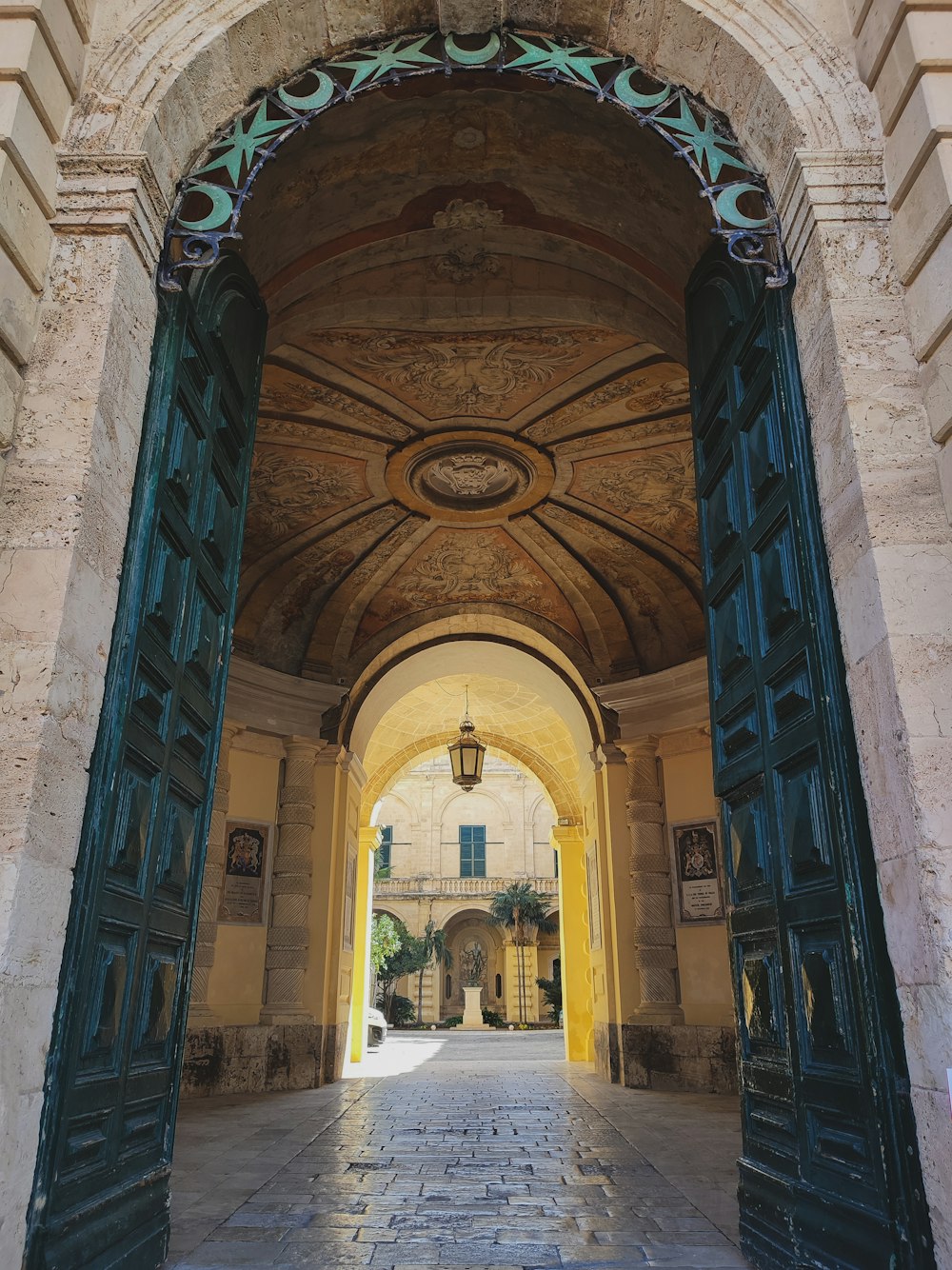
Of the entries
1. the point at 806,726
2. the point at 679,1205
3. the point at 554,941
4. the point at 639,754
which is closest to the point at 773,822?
the point at 806,726

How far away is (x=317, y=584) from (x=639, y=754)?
387 cm

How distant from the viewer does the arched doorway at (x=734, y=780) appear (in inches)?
104

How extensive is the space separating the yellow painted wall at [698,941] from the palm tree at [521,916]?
84.3ft

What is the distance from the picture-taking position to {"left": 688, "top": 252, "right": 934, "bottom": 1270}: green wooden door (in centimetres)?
252

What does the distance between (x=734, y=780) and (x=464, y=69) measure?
9.81ft

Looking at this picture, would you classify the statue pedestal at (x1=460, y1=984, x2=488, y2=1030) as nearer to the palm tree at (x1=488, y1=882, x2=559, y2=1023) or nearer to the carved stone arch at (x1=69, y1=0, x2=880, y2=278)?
the palm tree at (x1=488, y1=882, x2=559, y2=1023)

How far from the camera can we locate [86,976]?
8.79ft

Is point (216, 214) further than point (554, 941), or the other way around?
point (554, 941)

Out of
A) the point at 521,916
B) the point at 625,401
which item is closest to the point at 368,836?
the point at 625,401

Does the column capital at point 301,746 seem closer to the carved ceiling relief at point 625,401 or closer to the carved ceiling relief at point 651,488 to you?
the carved ceiling relief at point 651,488

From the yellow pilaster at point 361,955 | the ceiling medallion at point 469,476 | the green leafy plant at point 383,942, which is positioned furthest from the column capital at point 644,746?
the green leafy plant at point 383,942

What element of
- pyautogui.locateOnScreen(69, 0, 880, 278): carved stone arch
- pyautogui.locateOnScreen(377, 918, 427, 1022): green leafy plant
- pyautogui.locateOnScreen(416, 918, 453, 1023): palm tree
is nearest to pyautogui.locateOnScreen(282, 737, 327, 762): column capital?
pyautogui.locateOnScreen(69, 0, 880, 278): carved stone arch

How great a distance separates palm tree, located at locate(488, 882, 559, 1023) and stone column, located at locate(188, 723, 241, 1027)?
1037 inches

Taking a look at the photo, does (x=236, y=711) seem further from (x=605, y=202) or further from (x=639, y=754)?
(x=605, y=202)
